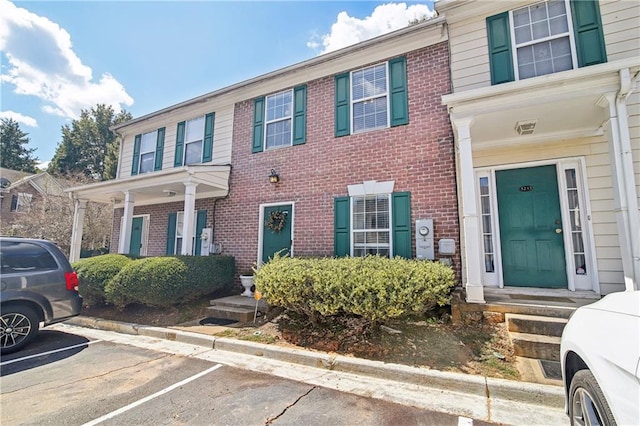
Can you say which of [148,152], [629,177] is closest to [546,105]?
[629,177]

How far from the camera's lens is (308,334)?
14.8ft

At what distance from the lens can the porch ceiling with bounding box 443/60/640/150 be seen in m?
4.16

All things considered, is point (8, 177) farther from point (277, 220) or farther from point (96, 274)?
point (277, 220)

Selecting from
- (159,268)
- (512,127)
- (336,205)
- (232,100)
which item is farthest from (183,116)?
(512,127)

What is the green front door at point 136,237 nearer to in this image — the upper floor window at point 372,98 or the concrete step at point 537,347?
the upper floor window at point 372,98

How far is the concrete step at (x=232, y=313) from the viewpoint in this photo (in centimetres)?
555

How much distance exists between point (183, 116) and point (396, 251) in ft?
26.3

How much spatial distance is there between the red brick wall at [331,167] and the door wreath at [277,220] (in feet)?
1.14

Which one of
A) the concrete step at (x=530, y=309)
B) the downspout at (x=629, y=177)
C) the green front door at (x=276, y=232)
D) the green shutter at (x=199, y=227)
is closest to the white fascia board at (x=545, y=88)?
the downspout at (x=629, y=177)

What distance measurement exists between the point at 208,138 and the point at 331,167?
4373 mm

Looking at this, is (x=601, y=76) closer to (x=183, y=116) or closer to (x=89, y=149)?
(x=183, y=116)

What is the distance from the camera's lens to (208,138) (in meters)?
8.88

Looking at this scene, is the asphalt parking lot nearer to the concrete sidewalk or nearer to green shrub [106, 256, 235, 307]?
the concrete sidewalk

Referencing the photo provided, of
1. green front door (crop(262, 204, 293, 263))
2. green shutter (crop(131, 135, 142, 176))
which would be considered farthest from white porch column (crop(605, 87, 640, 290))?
green shutter (crop(131, 135, 142, 176))
